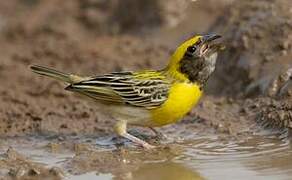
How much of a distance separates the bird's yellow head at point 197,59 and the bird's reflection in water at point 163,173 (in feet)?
3.26

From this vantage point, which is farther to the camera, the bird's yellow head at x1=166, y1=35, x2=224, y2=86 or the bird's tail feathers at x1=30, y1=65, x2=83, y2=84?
the bird's tail feathers at x1=30, y1=65, x2=83, y2=84

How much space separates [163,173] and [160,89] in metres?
1.19

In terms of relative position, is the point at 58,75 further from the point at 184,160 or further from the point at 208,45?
the point at 184,160

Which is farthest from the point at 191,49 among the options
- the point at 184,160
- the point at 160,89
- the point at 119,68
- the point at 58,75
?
the point at 119,68

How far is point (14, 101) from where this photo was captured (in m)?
9.55

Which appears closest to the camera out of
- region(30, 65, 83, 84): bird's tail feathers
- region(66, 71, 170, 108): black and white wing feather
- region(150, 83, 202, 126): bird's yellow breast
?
region(150, 83, 202, 126): bird's yellow breast

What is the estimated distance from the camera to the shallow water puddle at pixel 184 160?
688cm

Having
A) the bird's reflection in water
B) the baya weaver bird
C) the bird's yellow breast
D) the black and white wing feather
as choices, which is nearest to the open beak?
the baya weaver bird

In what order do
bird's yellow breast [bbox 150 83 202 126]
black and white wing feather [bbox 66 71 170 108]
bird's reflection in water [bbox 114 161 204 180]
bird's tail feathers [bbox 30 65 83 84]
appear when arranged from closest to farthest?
bird's reflection in water [bbox 114 161 204 180]
bird's yellow breast [bbox 150 83 202 126]
black and white wing feather [bbox 66 71 170 108]
bird's tail feathers [bbox 30 65 83 84]

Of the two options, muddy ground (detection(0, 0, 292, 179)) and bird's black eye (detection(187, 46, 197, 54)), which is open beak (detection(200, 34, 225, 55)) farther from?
muddy ground (detection(0, 0, 292, 179))

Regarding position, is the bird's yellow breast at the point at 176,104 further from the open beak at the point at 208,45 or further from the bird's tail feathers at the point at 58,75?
the bird's tail feathers at the point at 58,75

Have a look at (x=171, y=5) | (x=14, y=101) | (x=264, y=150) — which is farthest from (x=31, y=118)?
(x=171, y=5)

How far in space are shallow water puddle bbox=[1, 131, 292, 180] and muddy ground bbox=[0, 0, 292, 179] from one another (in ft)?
0.08

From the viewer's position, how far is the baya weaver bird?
791 centimetres
